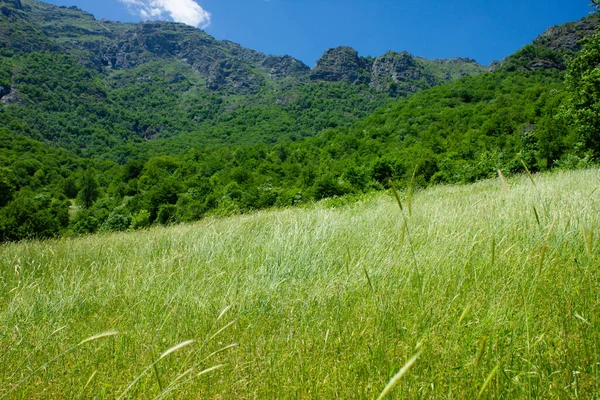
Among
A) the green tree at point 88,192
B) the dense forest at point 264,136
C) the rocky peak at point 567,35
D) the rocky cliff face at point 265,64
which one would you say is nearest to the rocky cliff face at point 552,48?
the rocky peak at point 567,35

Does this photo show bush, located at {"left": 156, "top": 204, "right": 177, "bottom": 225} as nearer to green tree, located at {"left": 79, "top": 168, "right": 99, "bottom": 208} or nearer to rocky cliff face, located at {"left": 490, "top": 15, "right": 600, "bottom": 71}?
green tree, located at {"left": 79, "top": 168, "right": 99, "bottom": 208}

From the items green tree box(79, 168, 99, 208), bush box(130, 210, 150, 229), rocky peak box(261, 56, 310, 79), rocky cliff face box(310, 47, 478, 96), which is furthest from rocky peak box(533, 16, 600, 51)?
rocky peak box(261, 56, 310, 79)

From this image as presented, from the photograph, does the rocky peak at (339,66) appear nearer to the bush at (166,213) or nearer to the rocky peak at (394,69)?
the rocky peak at (394,69)

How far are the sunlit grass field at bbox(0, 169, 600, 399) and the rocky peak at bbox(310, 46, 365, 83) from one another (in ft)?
474

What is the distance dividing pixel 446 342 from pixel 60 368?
1.86 meters

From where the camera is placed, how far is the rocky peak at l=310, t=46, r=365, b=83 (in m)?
139

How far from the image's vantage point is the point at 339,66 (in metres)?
142

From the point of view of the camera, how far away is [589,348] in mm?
1247

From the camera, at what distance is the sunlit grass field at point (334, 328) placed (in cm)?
121

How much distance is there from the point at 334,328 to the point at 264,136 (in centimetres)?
8781

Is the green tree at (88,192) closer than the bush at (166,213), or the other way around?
the bush at (166,213)

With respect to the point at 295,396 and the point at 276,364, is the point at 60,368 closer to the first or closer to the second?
the point at 276,364

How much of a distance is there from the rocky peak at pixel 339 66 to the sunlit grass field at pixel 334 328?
144552 mm

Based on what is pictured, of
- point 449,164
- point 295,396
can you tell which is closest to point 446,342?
point 295,396
